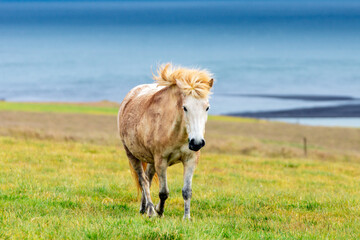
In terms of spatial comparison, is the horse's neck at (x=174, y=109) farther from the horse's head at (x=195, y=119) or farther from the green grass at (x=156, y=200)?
the green grass at (x=156, y=200)

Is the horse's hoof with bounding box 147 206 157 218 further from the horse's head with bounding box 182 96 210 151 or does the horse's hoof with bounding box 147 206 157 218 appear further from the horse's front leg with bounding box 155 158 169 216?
the horse's head with bounding box 182 96 210 151

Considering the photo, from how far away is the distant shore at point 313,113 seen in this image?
71688mm

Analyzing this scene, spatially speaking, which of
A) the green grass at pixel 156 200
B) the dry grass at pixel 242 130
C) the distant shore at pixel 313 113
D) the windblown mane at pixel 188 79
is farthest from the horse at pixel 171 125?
the distant shore at pixel 313 113

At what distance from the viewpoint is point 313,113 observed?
74.6m

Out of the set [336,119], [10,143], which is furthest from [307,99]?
[10,143]

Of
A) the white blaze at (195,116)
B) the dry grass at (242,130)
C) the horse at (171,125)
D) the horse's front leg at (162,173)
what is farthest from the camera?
the dry grass at (242,130)

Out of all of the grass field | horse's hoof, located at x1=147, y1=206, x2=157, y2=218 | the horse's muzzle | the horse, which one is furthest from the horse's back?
the horse's muzzle

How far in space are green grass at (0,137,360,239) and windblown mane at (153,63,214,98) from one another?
2.15 meters

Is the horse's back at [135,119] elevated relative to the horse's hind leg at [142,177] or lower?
elevated

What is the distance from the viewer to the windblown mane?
27.4ft

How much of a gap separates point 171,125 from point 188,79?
0.85m

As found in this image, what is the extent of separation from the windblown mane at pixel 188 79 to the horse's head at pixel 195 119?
5.0 inches

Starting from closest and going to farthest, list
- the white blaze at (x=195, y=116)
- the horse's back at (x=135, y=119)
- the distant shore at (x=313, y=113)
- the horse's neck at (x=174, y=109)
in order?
the white blaze at (x=195, y=116)
the horse's neck at (x=174, y=109)
the horse's back at (x=135, y=119)
the distant shore at (x=313, y=113)

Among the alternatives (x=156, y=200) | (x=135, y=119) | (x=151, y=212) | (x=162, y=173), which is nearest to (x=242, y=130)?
(x=156, y=200)
